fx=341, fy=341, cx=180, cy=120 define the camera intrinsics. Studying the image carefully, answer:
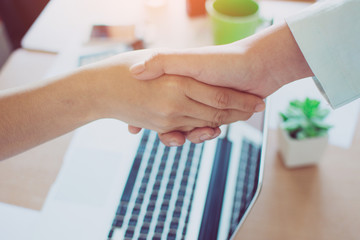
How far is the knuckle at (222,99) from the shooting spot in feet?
2.11

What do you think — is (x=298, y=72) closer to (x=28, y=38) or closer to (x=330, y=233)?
(x=330, y=233)

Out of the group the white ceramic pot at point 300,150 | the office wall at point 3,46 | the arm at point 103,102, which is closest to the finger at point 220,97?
the arm at point 103,102

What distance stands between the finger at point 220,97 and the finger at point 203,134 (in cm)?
5

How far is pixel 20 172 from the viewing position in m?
0.75

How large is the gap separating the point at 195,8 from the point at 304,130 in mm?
558

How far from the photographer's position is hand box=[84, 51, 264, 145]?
0.65 meters

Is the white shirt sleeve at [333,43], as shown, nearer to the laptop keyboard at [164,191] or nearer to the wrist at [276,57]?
the wrist at [276,57]

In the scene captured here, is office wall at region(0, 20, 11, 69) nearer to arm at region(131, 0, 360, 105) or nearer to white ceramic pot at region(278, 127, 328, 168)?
arm at region(131, 0, 360, 105)

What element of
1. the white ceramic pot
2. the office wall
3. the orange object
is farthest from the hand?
the office wall

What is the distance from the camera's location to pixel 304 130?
2.29 ft

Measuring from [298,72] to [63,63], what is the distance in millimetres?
634

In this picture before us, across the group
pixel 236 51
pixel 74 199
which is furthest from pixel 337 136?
pixel 74 199

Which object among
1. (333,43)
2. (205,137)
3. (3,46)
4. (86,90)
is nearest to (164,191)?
(205,137)

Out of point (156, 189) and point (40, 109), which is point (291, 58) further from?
point (40, 109)
